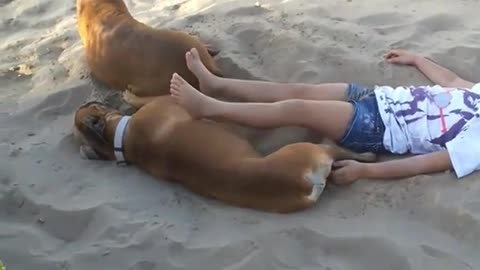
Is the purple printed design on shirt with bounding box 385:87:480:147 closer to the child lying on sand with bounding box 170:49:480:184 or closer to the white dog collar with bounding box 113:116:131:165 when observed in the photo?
the child lying on sand with bounding box 170:49:480:184

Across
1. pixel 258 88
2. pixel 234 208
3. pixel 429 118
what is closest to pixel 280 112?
pixel 258 88

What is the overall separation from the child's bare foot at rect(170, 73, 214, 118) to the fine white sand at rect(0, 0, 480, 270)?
29 cm

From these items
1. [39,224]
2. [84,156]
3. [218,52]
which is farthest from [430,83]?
[39,224]

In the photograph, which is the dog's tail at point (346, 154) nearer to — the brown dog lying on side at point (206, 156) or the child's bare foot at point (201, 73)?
the brown dog lying on side at point (206, 156)

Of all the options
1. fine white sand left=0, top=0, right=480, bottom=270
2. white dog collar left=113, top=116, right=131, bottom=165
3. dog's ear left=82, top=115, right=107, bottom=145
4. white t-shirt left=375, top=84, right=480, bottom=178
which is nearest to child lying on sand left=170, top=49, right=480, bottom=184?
white t-shirt left=375, top=84, right=480, bottom=178

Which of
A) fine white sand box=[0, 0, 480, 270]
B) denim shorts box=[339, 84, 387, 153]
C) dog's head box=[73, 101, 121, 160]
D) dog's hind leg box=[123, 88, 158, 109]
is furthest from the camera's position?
dog's hind leg box=[123, 88, 158, 109]

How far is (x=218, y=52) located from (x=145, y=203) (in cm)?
104

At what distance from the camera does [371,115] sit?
3436mm

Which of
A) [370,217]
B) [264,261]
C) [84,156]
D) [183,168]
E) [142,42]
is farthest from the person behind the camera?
[142,42]

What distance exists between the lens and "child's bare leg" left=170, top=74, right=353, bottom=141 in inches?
132

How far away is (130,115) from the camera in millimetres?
3805

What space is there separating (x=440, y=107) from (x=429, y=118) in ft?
0.22

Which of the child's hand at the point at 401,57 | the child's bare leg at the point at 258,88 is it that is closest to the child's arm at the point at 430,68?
the child's hand at the point at 401,57

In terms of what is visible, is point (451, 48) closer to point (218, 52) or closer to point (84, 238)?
point (218, 52)
